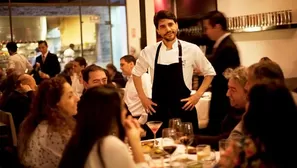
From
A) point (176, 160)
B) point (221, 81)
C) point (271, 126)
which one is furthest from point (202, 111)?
point (271, 126)

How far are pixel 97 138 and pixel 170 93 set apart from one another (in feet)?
7.25

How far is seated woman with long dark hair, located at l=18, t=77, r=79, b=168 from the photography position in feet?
8.81

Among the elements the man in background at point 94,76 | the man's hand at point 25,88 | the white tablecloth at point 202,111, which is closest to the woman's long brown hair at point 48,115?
the man in background at point 94,76

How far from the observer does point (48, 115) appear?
108 inches

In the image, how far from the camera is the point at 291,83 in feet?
26.6

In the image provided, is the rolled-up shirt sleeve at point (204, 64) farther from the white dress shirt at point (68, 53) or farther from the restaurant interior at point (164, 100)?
the white dress shirt at point (68, 53)

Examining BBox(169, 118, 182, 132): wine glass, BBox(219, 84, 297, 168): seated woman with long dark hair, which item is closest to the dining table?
BBox(169, 118, 182, 132): wine glass

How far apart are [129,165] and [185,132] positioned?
1.04 metres

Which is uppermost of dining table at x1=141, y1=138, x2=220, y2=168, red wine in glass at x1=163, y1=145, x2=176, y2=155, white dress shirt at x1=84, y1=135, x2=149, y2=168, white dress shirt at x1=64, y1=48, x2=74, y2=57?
white dress shirt at x1=64, y1=48, x2=74, y2=57

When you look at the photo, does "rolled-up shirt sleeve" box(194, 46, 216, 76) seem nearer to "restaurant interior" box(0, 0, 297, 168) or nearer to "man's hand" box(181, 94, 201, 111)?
"restaurant interior" box(0, 0, 297, 168)

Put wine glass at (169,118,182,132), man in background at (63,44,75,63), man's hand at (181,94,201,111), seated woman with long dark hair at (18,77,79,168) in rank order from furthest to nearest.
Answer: man in background at (63,44,75,63), man's hand at (181,94,201,111), wine glass at (169,118,182,132), seated woman with long dark hair at (18,77,79,168)

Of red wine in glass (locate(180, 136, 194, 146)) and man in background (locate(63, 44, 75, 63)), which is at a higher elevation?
man in background (locate(63, 44, 75, 63))

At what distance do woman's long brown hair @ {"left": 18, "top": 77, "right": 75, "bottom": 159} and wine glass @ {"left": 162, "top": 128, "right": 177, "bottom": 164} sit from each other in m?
0.62

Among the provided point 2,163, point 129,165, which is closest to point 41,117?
point 129,165
